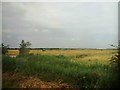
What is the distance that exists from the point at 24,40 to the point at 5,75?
80cm

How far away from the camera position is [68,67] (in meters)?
5.39

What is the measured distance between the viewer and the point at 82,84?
520 centimetres

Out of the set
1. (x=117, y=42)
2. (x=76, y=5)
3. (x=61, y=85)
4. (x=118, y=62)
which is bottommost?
(x=61, y=85)

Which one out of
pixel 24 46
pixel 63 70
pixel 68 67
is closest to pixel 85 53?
pixel 68 67

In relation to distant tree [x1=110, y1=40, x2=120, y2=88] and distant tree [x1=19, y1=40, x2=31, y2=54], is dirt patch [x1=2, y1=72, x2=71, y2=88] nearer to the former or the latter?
distant tree [x1=19, y1=40, x2=31, y2=54]

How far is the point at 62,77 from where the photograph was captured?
5277mm

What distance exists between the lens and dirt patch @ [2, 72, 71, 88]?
5.23m

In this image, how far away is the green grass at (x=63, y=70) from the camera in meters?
5.19

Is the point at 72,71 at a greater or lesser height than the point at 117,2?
lesser

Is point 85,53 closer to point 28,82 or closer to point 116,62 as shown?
point 116,62

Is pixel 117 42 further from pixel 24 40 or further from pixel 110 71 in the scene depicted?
pixel 24 40

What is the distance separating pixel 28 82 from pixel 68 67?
84 cm

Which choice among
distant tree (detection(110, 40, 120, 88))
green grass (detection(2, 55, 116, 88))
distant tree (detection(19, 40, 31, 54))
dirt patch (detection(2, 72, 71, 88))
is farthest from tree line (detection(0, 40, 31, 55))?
distant tree (detection(110, 40, 120, 88))

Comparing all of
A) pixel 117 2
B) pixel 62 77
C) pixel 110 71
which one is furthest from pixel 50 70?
pixel 117 2
